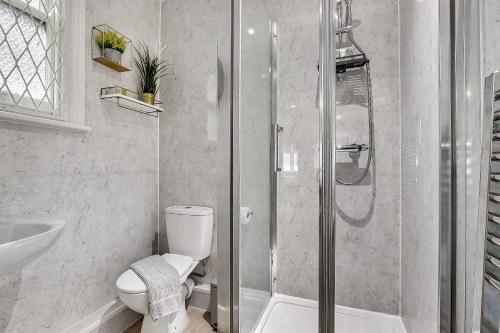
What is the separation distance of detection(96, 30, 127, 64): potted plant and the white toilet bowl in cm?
132

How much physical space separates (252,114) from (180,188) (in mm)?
1068

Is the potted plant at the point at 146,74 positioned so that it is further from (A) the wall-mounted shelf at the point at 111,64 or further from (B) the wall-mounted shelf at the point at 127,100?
(A) the wall-mounted shelf at the point at 111,64

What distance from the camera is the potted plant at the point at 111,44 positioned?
1.52 metres

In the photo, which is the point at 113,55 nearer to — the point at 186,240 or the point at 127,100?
the point at 127,100

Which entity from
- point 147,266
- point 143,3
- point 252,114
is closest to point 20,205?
point 147,266

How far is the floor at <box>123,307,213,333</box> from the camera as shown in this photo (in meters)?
1.69

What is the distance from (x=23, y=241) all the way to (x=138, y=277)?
0.77 meters

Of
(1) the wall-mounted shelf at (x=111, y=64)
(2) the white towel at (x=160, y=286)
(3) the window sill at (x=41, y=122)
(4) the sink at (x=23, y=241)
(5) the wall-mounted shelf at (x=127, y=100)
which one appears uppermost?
(1) the wall-mounted shelf at (x=111, y=64)

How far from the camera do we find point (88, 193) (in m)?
1.50

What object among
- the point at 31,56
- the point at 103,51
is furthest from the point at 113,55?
the point at 31,56

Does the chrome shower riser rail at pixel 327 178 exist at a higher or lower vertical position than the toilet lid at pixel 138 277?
higher

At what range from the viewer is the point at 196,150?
1.99 meters

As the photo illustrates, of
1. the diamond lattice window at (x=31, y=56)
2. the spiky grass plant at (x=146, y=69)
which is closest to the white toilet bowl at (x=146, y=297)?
the diamond lattice window at (x=31, y=56)

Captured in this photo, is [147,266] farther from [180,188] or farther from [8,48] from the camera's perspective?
[8,48]
